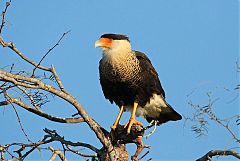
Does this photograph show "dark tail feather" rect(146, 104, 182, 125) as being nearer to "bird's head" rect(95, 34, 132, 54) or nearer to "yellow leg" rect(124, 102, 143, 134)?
"yellow leg" rect(124, 102, 143, 134)

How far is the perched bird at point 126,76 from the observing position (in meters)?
6.39

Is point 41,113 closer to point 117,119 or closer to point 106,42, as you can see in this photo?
point 117,119

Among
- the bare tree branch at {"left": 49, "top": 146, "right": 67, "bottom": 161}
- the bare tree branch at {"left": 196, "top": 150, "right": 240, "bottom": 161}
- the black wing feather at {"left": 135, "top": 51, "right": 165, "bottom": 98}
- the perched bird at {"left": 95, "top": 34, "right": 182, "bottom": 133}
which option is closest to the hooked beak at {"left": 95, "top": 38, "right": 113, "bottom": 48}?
the perched bird at {"left": 95, "top": 34, "right": 182, "bottom": 133}

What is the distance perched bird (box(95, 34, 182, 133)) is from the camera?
6391 millimetres

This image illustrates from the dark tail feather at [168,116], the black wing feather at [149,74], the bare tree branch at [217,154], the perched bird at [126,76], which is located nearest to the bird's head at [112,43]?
the perched bird at [126,76]

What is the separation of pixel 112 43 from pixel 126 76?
43 centimetres

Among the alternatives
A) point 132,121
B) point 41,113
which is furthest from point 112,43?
point 41,113

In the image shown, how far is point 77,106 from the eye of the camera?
474 centimetres

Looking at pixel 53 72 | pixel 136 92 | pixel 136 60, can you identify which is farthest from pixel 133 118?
pixel 53 72

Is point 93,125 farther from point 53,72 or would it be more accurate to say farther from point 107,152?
point 53,72

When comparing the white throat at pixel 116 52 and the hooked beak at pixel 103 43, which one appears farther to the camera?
the white throat at pixel 116 52

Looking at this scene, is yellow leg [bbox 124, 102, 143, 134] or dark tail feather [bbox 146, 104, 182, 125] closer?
yellow leg [bbox 124, 102, 143, 134]

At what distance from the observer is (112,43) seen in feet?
21.0

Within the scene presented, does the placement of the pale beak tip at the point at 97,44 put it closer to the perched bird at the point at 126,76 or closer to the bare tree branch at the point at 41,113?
the perched bird at the point at 126,76
